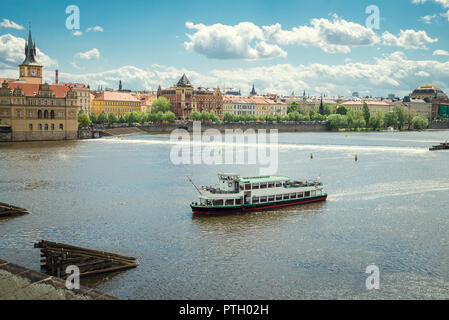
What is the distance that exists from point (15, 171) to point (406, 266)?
1573 inches

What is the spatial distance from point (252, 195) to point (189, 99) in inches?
5740

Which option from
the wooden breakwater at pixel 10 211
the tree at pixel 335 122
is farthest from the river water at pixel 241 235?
the tree at pixel 335 122

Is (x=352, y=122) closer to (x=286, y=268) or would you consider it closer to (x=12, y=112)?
(x=12, y=112)

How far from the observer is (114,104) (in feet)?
524

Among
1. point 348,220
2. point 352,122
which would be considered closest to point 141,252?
point 348,220

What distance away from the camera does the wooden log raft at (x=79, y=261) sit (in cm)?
1912

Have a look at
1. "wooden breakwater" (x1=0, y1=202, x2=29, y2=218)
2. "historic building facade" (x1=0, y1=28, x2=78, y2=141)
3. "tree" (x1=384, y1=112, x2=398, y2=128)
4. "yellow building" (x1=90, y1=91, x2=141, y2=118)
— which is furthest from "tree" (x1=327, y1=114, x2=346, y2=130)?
"wooden breakwater" (x1=0, y1=202, x2=29, y2=218)

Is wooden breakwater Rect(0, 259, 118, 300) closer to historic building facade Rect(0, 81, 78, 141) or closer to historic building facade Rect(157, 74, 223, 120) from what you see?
historic building facade Rect(0, 81, 78, 141)

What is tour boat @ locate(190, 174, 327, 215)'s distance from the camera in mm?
30641

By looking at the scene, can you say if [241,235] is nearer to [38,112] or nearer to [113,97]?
[38,112]

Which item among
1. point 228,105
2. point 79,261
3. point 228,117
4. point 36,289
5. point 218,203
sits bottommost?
point 79,261

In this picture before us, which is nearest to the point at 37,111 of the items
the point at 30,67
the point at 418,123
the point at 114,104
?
the point at 30,67

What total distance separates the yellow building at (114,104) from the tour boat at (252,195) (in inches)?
4977

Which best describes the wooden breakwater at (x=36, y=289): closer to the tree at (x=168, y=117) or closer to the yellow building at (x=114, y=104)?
the tree at (x=168, y=117)
